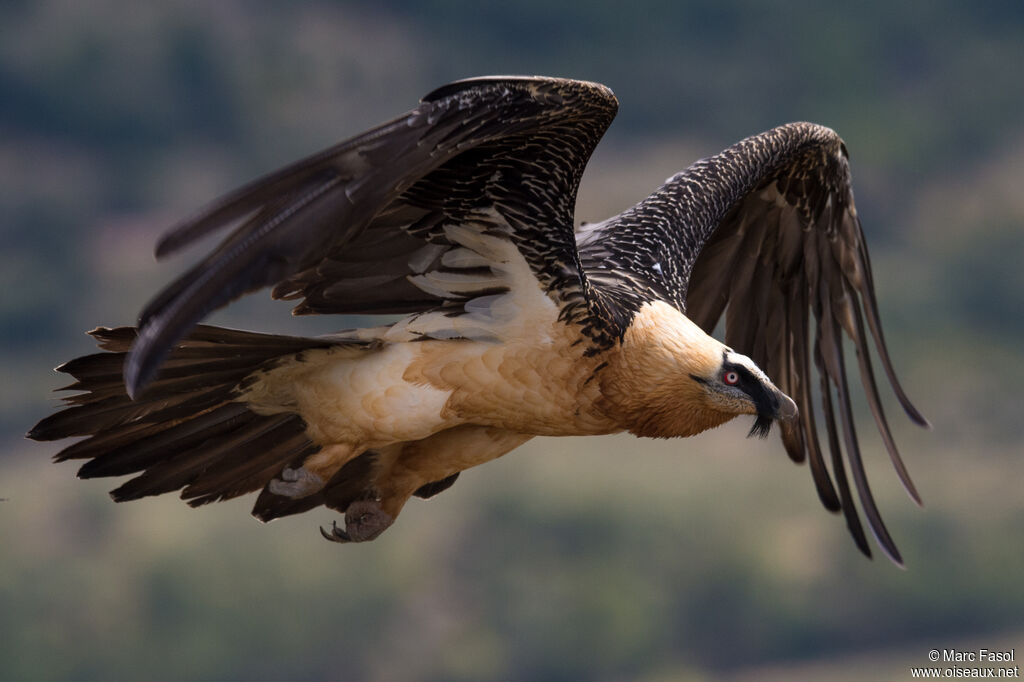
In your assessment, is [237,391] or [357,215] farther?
[237,391]

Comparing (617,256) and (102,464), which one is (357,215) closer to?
(102,464)

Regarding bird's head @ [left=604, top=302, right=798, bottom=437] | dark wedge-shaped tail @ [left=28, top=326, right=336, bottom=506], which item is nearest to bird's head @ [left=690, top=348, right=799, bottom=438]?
bird's head @ [left=604, top=302, right=798, bottom=437]

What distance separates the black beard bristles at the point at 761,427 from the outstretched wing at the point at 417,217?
99 centimetres

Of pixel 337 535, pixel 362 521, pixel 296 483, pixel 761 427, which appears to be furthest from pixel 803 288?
pixel 296 483

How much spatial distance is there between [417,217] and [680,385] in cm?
141

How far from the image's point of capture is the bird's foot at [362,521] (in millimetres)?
7156

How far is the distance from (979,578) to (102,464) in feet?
129

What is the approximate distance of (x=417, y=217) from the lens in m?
6.22

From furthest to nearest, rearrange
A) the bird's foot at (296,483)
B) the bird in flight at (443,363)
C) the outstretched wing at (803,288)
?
the outstretched wing at (803,288) → the bird's foot at (296,483) → the bird in flight at (443,363)

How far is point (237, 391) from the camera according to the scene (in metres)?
6.66

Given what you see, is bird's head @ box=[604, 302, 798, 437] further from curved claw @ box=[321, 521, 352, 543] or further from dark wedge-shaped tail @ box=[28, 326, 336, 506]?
curved claw @ box=[321, 521, 352, 543]

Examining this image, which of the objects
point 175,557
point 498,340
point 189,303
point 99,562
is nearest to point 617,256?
point 498,340

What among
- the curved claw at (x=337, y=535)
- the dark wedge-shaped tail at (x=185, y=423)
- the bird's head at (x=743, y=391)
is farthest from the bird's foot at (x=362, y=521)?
the bird's head at (x=743, y=391)

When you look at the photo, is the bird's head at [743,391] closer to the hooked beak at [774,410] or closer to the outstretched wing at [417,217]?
the hooked beak at [774,410]
